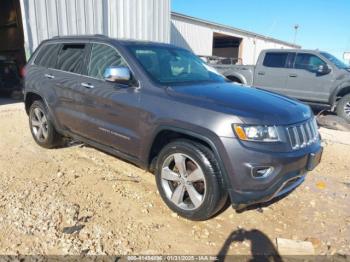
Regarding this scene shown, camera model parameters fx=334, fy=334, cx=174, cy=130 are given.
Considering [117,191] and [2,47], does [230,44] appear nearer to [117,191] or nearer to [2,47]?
[2,47]

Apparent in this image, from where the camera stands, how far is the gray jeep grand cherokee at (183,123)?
2.98 metres

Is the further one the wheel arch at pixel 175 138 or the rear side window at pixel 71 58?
the rear side window at pixel 71 58

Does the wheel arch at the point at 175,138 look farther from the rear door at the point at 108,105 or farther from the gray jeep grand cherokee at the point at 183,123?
the rear door at the point at 108,105

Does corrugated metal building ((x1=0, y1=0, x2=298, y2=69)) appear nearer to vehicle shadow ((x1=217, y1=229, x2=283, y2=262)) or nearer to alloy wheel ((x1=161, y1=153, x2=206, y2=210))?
alloy wheel ((x1=161, y1=153, x2=206, y2=210))

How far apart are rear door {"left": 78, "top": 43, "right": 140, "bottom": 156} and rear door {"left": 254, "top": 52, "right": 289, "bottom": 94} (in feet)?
23.2

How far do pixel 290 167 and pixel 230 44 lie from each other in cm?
3068

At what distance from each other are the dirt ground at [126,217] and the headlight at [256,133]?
1014 millimetres

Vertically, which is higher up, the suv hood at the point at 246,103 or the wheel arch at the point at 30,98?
the suv hood at the point at 246,103

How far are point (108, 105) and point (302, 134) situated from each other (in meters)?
2.18

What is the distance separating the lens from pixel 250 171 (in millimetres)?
2924

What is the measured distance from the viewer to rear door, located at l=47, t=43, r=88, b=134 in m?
4.52

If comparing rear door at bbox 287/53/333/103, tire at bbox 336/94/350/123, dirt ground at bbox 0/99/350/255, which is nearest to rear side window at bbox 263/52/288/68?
rear door at bbox 287/53/333/103

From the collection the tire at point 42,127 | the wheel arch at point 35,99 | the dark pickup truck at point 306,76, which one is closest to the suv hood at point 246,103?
the wheel arch at point 35,99

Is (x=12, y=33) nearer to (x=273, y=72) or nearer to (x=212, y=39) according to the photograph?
(x=273, y=72)
